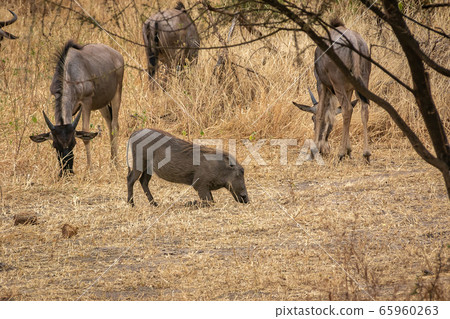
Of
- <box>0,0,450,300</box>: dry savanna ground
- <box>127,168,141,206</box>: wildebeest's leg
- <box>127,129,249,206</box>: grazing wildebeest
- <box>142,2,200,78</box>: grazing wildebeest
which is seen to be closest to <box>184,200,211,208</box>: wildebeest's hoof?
<box>127,129,249,206</box>: grazing wildebeest

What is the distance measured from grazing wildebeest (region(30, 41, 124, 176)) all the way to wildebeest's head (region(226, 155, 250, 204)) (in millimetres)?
2003

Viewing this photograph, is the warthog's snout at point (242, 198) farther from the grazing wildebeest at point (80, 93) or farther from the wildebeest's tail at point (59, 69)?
the wildebeest's tail at point (59, 69)

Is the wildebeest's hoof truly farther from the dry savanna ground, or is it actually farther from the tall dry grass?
the tall dry grass

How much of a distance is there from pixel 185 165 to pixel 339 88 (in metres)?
2.89

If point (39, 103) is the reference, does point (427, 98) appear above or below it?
below

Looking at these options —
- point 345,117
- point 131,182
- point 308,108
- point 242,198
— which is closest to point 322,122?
point 308,108

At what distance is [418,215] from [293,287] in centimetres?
235

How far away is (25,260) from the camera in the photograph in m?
5.50

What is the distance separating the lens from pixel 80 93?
9.08 meters

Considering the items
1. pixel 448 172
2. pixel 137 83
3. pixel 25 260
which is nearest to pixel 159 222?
pixel 25 260

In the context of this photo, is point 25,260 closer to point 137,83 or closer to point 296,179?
point 296,179

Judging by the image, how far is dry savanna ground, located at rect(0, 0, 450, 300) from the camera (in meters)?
4.70

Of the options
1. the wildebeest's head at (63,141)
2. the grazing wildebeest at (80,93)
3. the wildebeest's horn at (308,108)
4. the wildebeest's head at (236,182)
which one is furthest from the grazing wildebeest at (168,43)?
the wildebeest's head at (236,182)
